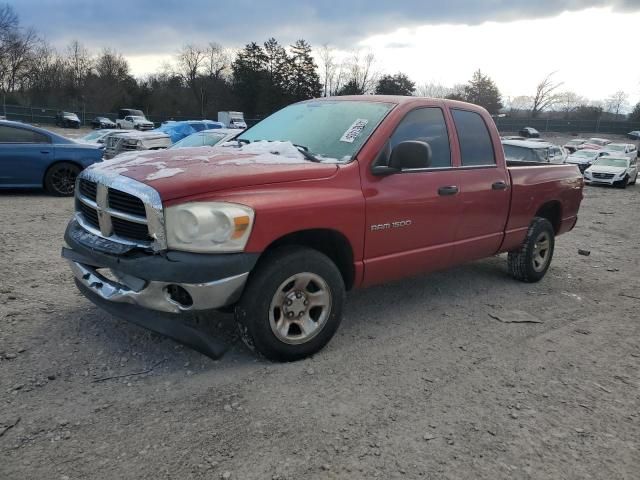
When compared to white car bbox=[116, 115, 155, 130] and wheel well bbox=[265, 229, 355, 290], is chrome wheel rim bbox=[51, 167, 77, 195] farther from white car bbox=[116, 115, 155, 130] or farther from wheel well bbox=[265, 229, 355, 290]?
white car bbox=[116, 115, 155, 130]

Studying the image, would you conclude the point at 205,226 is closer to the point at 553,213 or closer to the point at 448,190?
the point at 448,190

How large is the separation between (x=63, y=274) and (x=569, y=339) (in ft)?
16.2

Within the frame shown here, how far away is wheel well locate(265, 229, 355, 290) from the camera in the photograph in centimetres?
352

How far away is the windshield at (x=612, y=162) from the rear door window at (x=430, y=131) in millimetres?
19796

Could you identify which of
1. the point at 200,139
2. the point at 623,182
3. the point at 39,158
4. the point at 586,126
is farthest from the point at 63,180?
the point at 586,126

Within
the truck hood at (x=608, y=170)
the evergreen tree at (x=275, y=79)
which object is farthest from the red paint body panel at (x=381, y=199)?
the evergreen tree at (x=275, y=79)

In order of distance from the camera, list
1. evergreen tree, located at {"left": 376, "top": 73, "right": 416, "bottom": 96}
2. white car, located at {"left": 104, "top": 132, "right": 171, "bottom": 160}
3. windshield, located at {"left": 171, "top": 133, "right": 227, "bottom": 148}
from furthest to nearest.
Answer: evergreen tree, located at {"left": 376, "top": 73, "right": 416, "bottom": 96} < white car, located at {"left": 104, "top": 132, "right": 171, "bottom": 160} < windshield, located at {"left": 171, "top": 133, "right": 227, "bottom": 148}

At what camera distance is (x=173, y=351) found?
3.68 metres

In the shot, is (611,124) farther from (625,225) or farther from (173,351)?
(173,351)

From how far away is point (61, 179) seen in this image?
399 inches

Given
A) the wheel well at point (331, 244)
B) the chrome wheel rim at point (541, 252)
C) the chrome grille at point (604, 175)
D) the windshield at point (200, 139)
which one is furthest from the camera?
the chrome grille at point (604, 175)

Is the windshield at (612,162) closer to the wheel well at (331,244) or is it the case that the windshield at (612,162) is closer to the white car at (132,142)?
the white car at (132,142)

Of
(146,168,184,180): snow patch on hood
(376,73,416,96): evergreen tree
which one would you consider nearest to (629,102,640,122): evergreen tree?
(376,73,416,96): evergreen tree

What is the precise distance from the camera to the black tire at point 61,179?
1000 cm
